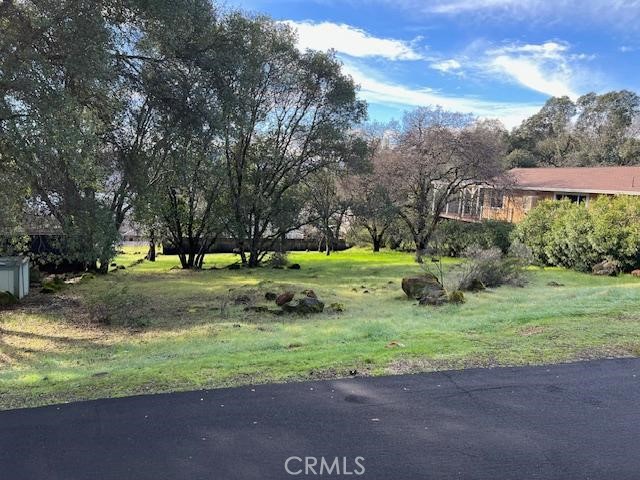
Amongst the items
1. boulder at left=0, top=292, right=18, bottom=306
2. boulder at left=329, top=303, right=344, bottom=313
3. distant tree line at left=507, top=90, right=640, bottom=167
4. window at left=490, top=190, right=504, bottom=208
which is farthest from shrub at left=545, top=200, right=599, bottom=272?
distant tree line at left=507, top=90, right=640, bottom=167

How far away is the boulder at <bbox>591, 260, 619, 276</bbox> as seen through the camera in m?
18.6

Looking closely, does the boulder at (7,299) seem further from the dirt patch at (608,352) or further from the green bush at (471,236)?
the green bush at (471,236)

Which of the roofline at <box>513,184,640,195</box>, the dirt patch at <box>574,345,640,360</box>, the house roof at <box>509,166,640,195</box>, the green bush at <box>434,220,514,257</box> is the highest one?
the house roof at <box>509,166,640,195</box>

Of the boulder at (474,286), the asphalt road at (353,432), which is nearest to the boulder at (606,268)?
the boulder at (474,286)

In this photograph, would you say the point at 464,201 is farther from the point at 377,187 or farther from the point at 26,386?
the point at 26,386

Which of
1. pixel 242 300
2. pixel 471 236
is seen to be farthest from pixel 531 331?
pixel 471 236

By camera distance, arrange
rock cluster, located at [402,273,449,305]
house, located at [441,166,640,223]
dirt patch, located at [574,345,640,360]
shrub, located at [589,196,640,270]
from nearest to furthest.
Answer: dirt patch, located at [574,345,640,360] → rock cluster, located at [402,273,449,305] → shrub, located at [589,196,640,270] → house, located at [441,166,640,223]

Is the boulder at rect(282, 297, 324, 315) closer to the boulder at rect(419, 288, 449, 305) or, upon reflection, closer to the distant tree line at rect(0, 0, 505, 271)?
the boulder at rect(419, 288, 449, 305)

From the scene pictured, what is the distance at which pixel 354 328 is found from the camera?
8.73 metres

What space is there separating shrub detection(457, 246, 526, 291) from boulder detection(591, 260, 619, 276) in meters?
4.56

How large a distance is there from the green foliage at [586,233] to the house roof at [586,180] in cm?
513

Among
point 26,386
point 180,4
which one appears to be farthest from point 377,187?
point 26,386

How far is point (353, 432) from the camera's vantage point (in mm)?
3830

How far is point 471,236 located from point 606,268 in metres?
9.21
